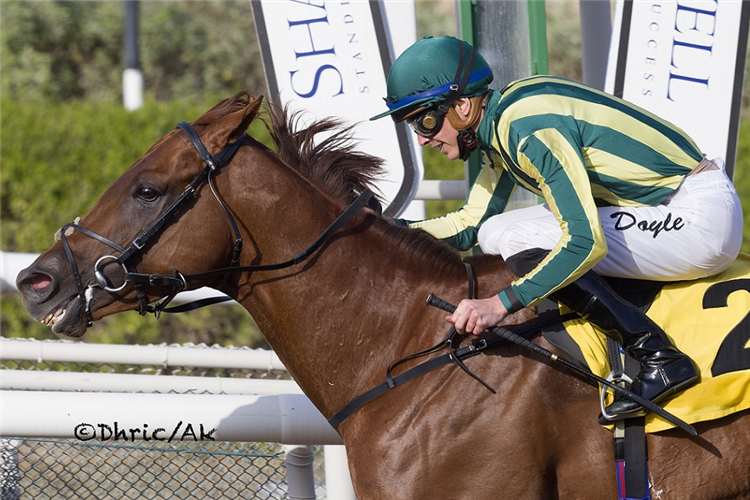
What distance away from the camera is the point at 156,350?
401cm

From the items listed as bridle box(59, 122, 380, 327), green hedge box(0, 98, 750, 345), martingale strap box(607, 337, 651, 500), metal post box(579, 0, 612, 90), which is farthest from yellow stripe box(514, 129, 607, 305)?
green hedge box(0, 98, 750, 345)

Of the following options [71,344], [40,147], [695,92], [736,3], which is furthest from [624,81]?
[40,147]

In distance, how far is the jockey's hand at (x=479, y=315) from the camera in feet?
7.41

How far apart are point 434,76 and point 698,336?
3.40 ft

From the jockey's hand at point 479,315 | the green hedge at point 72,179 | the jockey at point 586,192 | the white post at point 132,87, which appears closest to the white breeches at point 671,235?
the jockey at point 586,192

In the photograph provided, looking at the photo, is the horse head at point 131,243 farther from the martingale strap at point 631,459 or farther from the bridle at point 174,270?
the martingale strap at point 631,459

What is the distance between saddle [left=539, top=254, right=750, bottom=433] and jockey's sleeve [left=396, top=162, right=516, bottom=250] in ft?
2.08

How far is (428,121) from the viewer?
A: 2496 millimetres

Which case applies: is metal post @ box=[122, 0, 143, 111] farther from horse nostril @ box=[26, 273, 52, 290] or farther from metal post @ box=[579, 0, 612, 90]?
horse nostril @ box=[26, 273, 52, 290]

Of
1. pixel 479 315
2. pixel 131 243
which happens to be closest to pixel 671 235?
pixel 479 315

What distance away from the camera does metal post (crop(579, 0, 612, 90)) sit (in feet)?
14.9

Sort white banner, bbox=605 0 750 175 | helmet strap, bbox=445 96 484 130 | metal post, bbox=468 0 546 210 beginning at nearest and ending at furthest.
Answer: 1. helmet strap, bbox=445 96 484 130
2. metal post, bbox=468 0 546 210
3. white banner, bbox=605 0 750 175

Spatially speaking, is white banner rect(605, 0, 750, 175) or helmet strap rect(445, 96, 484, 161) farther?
white banner rect(605, 0, 750, 175)

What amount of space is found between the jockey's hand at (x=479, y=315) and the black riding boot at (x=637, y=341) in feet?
0.70
